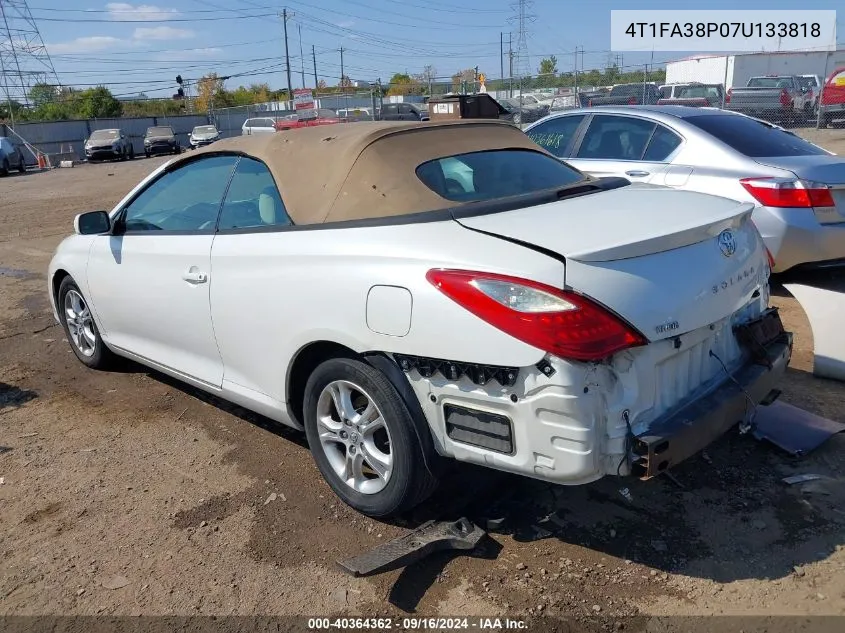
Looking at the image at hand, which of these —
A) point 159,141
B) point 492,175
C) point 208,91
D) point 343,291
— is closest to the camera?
point 343,291

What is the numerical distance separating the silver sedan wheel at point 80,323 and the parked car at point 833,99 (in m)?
22.6

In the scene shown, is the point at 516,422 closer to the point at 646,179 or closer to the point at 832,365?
the point at 832,365

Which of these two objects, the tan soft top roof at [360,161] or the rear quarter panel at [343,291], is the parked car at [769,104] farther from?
the rear quarter panel at [343,291]

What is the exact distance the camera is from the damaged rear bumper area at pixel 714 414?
253cm

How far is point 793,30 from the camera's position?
28234 millimetres

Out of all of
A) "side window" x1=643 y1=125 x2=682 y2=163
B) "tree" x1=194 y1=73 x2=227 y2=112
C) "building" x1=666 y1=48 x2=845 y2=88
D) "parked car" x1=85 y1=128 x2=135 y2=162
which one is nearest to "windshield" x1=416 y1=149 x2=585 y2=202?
"side window" x1=643 y1=125 x2=682 y2=163

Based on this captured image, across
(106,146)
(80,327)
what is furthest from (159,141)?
(80,327)

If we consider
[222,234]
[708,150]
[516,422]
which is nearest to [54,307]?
[222,234]

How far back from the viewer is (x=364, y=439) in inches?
122

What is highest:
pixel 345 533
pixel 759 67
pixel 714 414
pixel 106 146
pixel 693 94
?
pixel 759 67

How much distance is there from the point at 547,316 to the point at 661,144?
179 inches

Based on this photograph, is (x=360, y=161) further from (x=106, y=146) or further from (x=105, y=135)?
(x=105, y=135)

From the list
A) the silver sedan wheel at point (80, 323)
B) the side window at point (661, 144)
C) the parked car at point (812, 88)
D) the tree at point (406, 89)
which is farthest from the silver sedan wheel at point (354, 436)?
the tree at point (406, 89)

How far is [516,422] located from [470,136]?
1.78 m
